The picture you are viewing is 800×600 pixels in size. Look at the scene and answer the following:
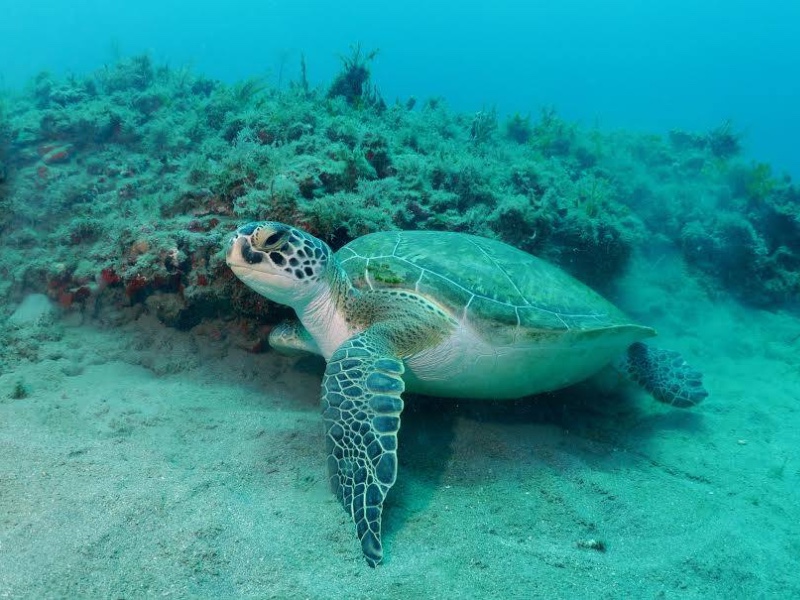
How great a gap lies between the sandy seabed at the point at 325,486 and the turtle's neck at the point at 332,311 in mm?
713

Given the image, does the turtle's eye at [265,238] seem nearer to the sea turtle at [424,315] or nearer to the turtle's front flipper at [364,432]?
the sea turtle at [424,315]

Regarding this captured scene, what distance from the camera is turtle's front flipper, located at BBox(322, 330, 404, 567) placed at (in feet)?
7.47

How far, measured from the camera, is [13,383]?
329 cm

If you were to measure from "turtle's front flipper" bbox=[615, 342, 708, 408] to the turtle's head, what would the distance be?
3358 millimetres

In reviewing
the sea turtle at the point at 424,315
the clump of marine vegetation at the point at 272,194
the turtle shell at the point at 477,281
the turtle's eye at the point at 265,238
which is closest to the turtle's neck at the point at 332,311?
the sea turtle at the point at 424,315

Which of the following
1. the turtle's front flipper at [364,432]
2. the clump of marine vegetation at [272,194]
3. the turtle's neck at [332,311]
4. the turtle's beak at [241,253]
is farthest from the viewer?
the clump of marine vegetation at [272,194]

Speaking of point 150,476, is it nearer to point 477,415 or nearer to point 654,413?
point 477,415

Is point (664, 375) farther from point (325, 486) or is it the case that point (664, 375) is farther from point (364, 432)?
point (325, 486)

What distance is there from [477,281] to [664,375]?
238 centimetres

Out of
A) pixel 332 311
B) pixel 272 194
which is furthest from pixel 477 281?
pixel 272 194

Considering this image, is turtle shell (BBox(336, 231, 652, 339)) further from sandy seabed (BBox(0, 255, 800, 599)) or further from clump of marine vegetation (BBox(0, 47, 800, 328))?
sandy seabed (BBox(0, 255, 800, 599))

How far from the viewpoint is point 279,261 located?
3223 millimetres

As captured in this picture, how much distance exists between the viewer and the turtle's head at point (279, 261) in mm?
3109

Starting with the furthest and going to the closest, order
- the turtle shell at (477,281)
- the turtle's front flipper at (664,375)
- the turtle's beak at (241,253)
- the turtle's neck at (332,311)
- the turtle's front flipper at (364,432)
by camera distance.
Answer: the turtle's front flipper at (664,375) < the turtle's neck at (332,311) < the turtle shell at (477,281) < the turtle's beak at (241,253) < the turtle's front flipper at (364,432)
